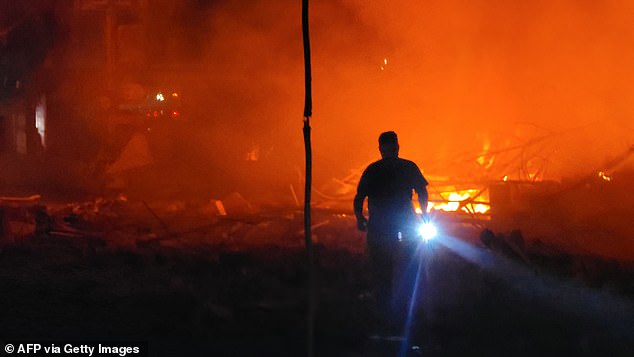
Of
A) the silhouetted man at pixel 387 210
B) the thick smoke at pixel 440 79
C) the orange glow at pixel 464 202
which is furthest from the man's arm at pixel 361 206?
the thick smoke at pixel 440 79

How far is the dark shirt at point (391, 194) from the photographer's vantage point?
576 cm

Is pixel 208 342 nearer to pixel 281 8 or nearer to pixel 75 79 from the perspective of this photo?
pixel 281 8

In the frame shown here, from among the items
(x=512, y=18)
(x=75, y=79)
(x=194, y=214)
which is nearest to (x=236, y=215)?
(x=194, y=214)

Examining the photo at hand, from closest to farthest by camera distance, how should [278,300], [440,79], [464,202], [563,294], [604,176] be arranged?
[278,300] → [563,294] → [464,202] → [604,176] → [440,79]

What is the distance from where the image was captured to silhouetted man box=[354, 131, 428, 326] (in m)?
5.75

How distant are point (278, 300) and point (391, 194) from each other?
61.4 inches

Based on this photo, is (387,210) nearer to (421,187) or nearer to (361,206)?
(361,206)

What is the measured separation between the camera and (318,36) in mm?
16281

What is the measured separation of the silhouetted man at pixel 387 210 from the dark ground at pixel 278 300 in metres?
0.47

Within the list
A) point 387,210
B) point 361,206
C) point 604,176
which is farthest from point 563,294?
point 604,176

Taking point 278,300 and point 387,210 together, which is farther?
point 278,300

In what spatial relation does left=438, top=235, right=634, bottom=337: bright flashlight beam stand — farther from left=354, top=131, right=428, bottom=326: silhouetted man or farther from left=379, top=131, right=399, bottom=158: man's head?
left=379, top=131, right=399, bottom=158: man's head

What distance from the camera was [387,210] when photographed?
5.77m

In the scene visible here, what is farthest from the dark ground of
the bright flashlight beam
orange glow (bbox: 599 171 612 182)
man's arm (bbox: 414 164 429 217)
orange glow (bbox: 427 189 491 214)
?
orange glow (bbox: 599 171 612 182)
